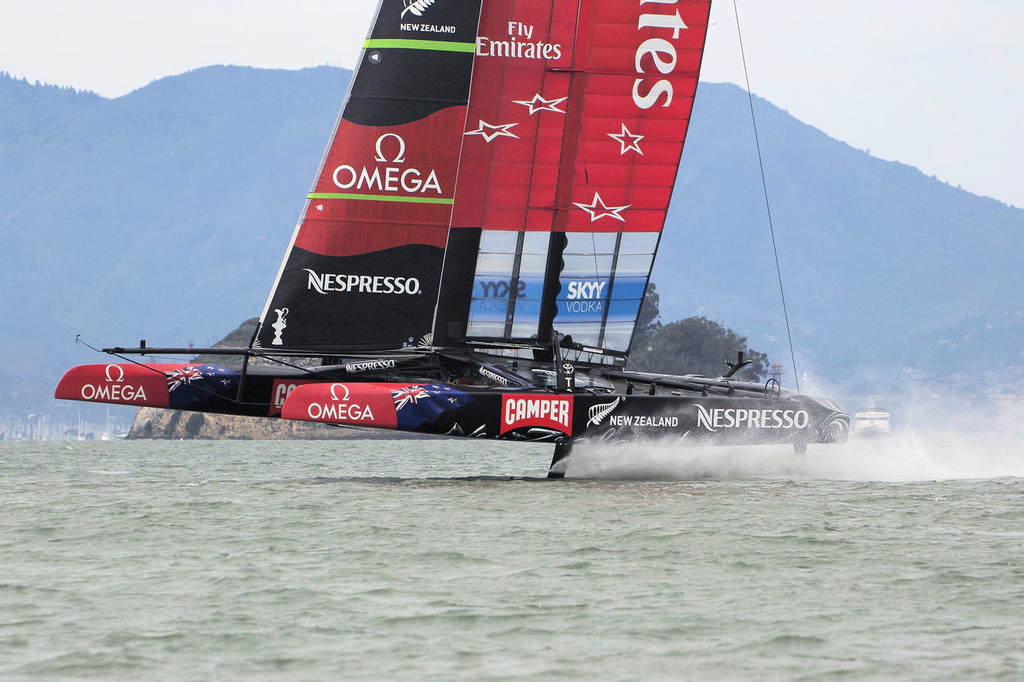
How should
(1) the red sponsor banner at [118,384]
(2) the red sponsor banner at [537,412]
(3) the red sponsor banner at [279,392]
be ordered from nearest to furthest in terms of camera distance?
(2) the red sponsor banner at [537,412] → (1) the red sponsor banner at [118,384] → (3) the red sponsor banner at [279,392]

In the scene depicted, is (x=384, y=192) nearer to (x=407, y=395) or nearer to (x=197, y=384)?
(x=407, y=395)

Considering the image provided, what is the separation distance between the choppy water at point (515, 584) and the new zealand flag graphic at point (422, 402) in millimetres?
856

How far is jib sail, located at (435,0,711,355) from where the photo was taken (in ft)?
56.3

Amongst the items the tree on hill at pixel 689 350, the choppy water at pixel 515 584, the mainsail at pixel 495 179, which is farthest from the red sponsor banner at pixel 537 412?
the tree on hill at pixel 689 350

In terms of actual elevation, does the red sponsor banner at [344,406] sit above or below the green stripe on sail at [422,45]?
below

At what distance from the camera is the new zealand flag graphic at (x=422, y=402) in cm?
1503

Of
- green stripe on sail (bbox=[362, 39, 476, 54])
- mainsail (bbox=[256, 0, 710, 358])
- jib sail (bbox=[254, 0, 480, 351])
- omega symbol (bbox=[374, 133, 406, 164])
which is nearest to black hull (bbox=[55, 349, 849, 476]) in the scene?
mainsail (bbox=[256, 0, 710, 358])

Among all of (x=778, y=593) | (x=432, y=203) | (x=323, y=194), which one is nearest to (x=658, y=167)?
(x=432, y=203)

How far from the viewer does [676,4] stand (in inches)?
706

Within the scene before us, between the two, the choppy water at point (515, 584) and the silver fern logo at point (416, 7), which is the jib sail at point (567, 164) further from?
the choppy water at point (515, 584)

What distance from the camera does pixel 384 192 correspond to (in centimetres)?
1620

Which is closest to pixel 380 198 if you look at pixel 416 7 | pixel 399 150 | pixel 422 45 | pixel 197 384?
pixel 399 150

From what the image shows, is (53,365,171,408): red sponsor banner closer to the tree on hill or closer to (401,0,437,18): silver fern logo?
(401,0,437,18): silver fern logo

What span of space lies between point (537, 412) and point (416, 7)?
5.05 m
